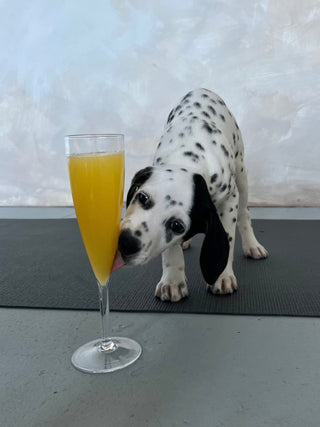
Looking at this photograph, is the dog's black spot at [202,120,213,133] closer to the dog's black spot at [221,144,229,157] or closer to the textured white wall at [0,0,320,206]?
the dog's black spot at [221,144,229,157]

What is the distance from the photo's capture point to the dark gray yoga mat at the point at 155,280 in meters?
1.77

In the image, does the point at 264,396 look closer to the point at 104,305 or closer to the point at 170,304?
the point at 104,305

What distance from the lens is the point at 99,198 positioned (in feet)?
3.89

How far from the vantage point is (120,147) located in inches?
48.7

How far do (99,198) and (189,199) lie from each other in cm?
36

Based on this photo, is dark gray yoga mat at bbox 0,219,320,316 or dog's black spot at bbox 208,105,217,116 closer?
dark gray yoga mat at bbox 0,219,320,316

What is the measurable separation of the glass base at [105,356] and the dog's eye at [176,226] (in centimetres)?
36

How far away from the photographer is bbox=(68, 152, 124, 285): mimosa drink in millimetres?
1169

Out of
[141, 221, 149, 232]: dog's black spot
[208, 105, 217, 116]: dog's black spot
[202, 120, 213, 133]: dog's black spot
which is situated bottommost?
[141, 221, 149, 232]: dog's black spot

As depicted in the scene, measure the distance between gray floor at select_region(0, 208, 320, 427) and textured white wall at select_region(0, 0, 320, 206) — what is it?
2.79m

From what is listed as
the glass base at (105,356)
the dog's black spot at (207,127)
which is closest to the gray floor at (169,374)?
the glass base at (105,356)

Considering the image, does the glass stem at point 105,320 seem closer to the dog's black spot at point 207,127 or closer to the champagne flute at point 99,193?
the champagne flute at point 99,193

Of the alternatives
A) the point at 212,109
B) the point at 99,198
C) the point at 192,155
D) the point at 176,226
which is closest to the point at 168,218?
the point at 176,226

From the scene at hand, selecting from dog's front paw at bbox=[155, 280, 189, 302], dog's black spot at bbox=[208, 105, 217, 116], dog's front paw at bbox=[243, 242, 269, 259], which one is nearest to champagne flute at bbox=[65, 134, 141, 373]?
dog's front paw at bbox=[155, 280, 189, 302]
